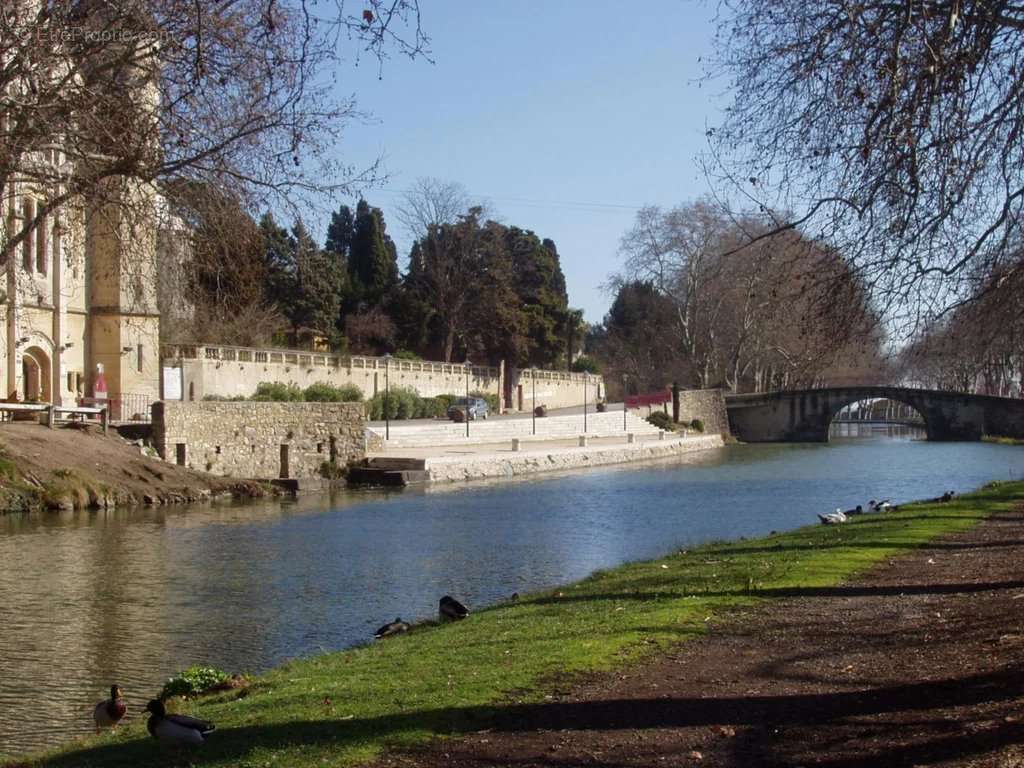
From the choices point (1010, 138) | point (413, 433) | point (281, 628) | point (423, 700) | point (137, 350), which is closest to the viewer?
point (423, 700)

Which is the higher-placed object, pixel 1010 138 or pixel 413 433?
pixel 1010 138

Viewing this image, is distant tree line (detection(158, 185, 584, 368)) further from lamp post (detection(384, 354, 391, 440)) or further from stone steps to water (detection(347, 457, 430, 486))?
→ stone steps to water (detection(347, 457, 430, 486))

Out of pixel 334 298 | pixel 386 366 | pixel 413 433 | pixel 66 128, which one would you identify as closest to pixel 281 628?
pixel 66 128

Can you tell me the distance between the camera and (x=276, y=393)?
51375 mm

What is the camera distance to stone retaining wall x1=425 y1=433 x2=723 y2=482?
42656 mm

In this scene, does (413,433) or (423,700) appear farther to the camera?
(413,433)

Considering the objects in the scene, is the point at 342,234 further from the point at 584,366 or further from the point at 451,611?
the point at 451,611

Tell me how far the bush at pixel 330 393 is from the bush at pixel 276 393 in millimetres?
638

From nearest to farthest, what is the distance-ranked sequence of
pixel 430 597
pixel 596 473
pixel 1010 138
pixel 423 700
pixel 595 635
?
pixel 423 700
pixel 595 635
pixel 1010 138
pixel 430 597
pixel 596 473

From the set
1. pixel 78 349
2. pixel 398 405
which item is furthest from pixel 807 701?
pixel 398 405

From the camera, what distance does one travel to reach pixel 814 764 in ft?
20.1

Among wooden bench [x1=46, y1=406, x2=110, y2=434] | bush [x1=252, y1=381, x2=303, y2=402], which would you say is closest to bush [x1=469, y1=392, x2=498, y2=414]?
bush [x1=252, y1=381, x2=303, y2=402]

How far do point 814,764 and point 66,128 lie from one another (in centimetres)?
719

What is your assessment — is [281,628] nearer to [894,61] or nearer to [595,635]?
[595,635]
